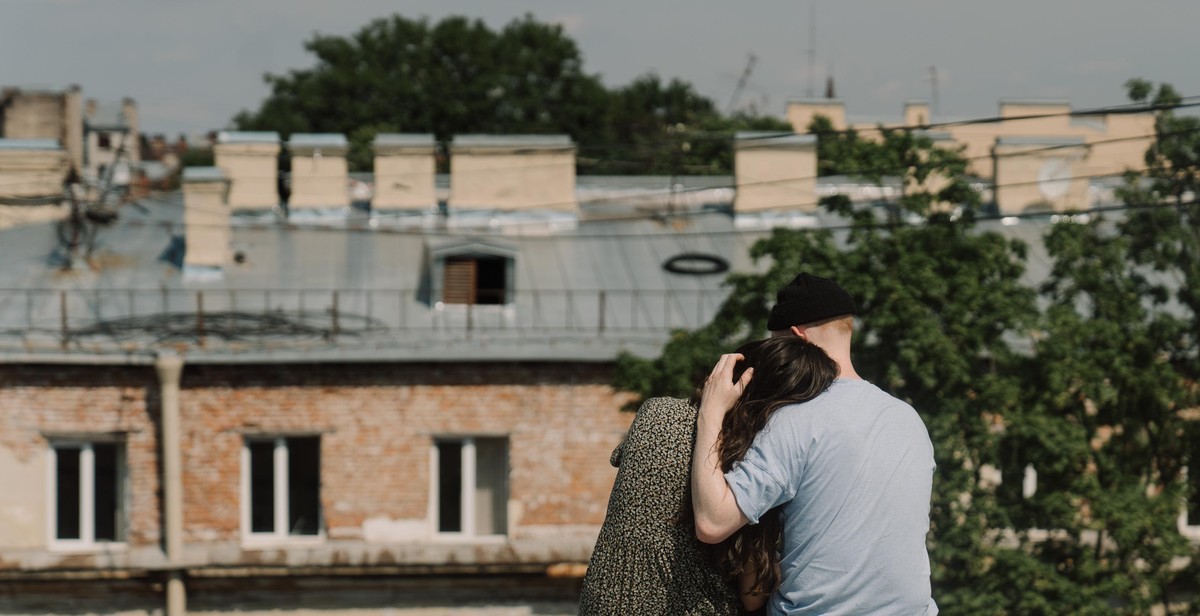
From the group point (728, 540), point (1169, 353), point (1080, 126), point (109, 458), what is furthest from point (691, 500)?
point (1080, 126)

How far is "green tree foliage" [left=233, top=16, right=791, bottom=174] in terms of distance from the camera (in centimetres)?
3953

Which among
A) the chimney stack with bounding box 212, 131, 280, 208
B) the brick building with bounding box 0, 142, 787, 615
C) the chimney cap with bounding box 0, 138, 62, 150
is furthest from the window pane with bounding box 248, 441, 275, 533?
the chimney cap with bounding box 0, 138, 62, 150

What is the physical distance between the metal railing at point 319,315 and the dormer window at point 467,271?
5cm

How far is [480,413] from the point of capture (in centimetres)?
1372

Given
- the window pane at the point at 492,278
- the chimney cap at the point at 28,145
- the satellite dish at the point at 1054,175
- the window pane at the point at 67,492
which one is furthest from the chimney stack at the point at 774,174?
the chimney cap at the point at 28,145

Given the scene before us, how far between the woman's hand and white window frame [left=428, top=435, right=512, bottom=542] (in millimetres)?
10954

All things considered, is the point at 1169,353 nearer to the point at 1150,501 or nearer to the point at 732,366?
the point at 1150,501

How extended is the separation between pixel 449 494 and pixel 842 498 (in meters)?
11.5

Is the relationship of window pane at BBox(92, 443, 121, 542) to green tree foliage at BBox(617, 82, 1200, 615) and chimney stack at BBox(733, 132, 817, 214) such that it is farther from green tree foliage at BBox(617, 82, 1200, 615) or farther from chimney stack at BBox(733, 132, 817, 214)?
chimney stack at BBox(733, 132, 817, 214)

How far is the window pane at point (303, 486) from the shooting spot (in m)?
13.9

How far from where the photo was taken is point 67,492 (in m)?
13.8

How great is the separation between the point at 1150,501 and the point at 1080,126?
Answer: 1015 inches

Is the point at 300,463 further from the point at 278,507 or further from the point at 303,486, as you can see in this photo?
the point at 278,507

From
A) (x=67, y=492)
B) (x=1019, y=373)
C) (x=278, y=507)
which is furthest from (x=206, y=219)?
(x=1019, y=373)
